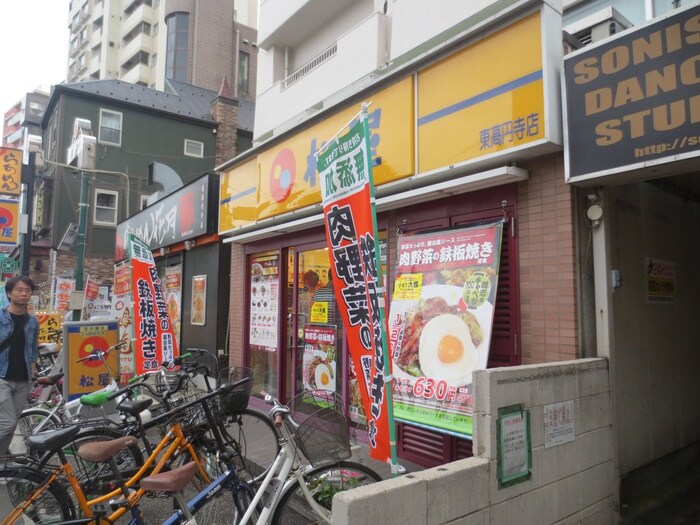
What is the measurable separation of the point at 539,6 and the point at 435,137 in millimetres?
1527

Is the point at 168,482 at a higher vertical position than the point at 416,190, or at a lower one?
lower

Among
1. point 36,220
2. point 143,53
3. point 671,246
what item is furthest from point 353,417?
point 143,53

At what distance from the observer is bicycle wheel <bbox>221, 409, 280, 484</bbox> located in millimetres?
4590

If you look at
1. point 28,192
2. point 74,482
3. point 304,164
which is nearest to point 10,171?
point 28,192

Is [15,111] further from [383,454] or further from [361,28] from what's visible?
→ [383,454]

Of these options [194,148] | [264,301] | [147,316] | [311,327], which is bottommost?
[311,327]

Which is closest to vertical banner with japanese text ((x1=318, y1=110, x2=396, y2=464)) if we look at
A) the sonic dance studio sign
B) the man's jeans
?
the sonic dance studio sign

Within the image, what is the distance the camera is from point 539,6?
436 centimetres

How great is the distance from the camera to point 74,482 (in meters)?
3.62

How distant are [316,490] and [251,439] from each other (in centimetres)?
208

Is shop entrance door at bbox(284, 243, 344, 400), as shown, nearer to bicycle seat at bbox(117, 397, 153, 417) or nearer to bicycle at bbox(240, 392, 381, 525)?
bicycle seat at bbox(117, 397, 153, 417)

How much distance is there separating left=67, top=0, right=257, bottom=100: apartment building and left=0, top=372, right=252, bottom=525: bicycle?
30112 millimetres

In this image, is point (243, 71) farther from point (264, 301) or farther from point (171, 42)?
point (264, 301)

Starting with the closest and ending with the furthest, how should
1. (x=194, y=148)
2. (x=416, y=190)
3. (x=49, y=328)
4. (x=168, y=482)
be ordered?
(x=168, y=482) → (x=416, y=190) → (x=49, y=328) → (x=194, y=148)
